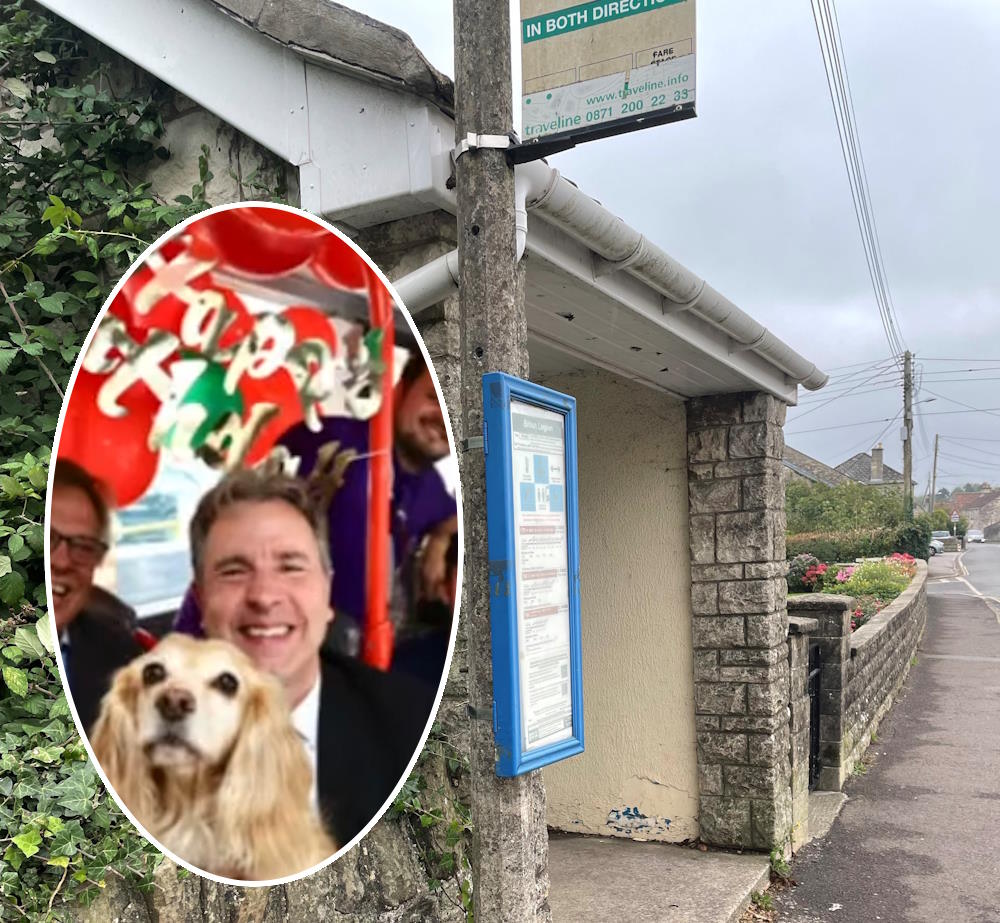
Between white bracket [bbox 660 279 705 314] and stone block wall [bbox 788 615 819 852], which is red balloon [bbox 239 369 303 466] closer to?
white bracket [bbox 660 279 705 314]

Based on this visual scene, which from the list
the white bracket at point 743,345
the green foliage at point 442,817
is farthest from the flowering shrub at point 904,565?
the green foliage at point 442,817

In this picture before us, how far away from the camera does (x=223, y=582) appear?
182 cm

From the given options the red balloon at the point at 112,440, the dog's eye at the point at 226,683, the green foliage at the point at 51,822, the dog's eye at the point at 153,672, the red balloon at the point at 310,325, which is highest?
the red balloon at the point at 310,325

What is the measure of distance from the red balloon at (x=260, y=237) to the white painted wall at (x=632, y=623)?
4.26 m

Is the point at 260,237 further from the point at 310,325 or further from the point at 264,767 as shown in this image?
the point at 264,767

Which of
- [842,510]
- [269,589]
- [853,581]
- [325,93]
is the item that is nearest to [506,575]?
[269,589]

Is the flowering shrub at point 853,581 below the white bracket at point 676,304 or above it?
below

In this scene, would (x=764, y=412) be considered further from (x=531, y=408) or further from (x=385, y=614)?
(x=385, y=614)

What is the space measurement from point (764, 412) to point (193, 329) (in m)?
4.40

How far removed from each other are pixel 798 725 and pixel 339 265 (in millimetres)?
5082

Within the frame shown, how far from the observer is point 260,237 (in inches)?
76.2

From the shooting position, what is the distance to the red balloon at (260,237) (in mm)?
1900

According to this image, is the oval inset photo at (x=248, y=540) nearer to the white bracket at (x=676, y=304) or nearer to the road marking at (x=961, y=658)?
the white bracket at (x=676, y=304)

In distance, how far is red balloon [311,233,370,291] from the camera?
1.99 meters
